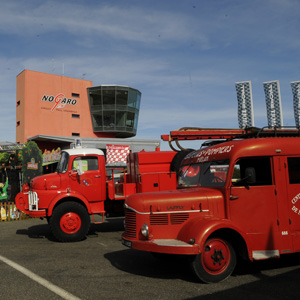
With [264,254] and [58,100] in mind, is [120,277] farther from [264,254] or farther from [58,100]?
[58,100]

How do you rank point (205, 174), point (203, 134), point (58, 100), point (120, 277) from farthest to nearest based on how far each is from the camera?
point (58, 100)
point (203, 134)
point (205, 174)
point (120, 277)

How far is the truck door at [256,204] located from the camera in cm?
572

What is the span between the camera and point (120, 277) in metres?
5.79

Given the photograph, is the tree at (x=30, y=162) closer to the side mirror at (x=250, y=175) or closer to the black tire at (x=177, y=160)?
the black tire at (x=177, y=160)

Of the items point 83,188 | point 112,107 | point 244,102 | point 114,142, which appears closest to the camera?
point 83,188

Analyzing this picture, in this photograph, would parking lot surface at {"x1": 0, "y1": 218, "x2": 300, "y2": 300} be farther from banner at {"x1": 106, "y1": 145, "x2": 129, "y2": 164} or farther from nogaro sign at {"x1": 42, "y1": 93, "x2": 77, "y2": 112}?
nogaro sign at {"x1": 42, "y1": 93, "x2": 77, "y2": 112}

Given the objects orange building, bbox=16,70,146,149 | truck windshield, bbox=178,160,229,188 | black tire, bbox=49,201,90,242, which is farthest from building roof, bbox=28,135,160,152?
truck windshield, bbox=178,160,229,188

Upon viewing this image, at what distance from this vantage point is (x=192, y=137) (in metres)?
8.34

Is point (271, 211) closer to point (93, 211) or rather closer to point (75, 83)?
point (93, 211)

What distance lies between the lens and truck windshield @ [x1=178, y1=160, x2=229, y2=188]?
19.7ft

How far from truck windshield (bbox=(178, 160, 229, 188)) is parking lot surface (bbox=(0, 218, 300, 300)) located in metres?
1.51

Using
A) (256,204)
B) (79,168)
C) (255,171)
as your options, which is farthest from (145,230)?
(79,168)

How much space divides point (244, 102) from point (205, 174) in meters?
79.4

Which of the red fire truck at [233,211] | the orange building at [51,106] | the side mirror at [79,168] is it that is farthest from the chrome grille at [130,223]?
the orange building at [51,106]
